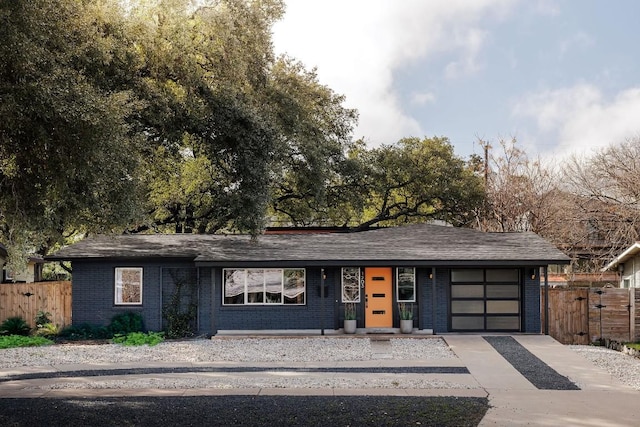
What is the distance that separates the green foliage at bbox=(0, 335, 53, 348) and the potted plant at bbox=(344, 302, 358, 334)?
28.2 ft

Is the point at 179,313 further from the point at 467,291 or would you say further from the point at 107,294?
the point at 467,291

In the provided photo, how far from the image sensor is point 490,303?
20938mm

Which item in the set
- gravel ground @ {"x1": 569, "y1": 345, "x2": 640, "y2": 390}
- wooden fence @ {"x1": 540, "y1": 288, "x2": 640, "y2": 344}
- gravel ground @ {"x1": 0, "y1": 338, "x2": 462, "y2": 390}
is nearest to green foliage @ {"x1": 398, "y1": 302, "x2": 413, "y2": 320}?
gravel ground @ {"x1": 0, "y1": 338, "x2": 462, "y2": 390}

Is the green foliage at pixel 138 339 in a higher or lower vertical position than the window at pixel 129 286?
lower

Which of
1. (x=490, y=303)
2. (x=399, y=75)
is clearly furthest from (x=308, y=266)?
(x=399, y=75)

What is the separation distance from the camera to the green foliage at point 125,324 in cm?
2106

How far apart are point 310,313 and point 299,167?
9387 mm

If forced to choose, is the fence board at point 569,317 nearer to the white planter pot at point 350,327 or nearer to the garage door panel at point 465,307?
the garage door panel at point 465,307

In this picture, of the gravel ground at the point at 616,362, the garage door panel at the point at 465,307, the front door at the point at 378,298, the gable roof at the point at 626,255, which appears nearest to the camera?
the gravel ground at the point at 616,362

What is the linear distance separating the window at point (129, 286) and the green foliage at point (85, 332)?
A: 1.01 m

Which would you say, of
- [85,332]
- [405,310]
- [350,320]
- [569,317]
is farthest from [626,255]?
[85,332]

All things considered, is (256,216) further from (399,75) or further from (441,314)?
(399,75)

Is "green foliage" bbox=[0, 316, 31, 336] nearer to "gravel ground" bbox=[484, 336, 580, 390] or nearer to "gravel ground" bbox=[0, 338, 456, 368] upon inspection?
"gravel ground" bbox=[0, 338, 456, 368]

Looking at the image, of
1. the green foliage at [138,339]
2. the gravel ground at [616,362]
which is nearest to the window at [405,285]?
the gravel ground at [616,362]
